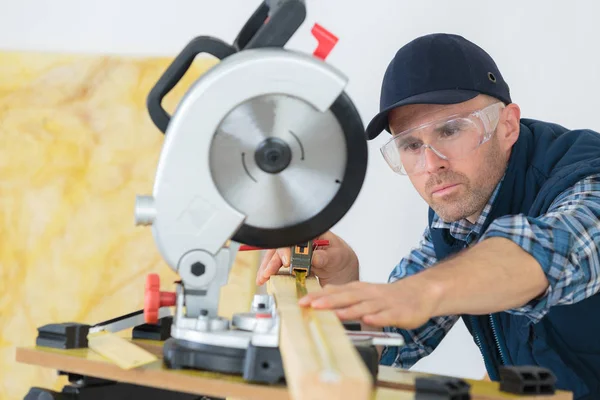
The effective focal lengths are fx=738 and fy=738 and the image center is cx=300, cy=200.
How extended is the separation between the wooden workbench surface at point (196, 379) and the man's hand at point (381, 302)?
0.38ft

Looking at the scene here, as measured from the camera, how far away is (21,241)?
3473 mm

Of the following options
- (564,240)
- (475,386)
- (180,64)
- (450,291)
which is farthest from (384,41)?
(475,386)

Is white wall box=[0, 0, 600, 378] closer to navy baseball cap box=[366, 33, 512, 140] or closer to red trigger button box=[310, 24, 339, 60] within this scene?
navy baseball cap box=[366, 33, 512, 140]

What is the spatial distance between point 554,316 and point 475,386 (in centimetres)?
82

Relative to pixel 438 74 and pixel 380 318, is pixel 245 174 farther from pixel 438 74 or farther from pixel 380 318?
pixel 438 74

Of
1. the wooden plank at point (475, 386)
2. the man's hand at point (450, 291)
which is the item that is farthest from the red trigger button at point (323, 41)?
the wooden plank at point (475, 386)

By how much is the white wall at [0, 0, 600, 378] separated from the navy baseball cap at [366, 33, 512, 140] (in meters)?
1.10

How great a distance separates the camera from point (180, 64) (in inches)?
51.4

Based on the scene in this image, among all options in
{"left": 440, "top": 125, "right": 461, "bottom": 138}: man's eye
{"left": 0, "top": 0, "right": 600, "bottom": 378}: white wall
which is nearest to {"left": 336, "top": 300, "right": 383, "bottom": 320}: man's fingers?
{"left": 440, "top": 125, "right": 461, "bottom": 138}: man's eye

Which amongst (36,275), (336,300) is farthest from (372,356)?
(36,275)

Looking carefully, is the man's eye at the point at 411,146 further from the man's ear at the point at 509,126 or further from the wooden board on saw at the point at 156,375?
the wooden board on saw at the point at 156,375

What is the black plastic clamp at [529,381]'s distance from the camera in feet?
3.69

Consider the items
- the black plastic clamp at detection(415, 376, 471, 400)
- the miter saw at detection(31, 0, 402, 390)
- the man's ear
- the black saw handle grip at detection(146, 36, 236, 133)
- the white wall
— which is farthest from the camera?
the white wall

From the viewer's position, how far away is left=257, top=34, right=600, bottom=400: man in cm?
174
